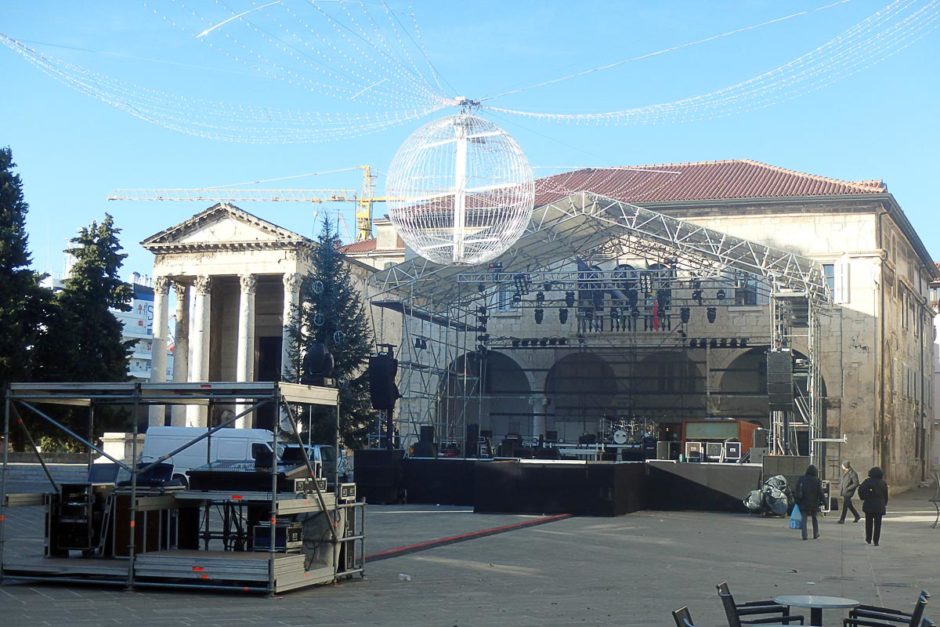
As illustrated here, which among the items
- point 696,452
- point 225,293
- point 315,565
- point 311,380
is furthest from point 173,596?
point 225,293

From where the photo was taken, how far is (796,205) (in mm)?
42281

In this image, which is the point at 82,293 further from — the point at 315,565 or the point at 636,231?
the point at 315,565

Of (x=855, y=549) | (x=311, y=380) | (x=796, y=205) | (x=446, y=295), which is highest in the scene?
(x=796, y=205)

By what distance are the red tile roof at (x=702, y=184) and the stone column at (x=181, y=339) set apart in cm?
1911

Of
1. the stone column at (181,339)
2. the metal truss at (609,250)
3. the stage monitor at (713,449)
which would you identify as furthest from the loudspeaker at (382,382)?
the stone column at (181,339)

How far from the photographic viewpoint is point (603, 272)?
3481cm

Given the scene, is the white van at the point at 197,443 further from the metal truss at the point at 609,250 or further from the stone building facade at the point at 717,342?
Result: the stone building facade at the point at 717,342

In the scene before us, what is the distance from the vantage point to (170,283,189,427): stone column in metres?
56.6

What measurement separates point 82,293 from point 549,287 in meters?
18.9

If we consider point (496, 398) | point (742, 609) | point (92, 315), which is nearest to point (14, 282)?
point (92, 315)

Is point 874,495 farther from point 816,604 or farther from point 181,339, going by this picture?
A: point 181,339

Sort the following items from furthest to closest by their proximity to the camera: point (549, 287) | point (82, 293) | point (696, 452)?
point (82, 293)
point (549, 287)
point (696, 452)

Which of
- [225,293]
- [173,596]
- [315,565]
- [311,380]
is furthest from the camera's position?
[225,293]

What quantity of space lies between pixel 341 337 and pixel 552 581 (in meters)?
25.8
